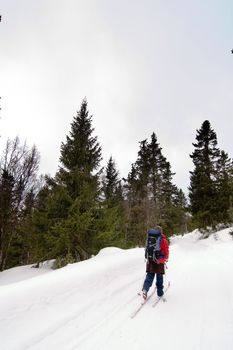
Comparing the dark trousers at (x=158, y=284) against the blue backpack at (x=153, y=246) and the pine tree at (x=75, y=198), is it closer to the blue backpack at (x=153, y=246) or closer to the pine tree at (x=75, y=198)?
the blue backpack at (x=153, y=246)

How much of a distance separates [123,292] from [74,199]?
33.7 feet

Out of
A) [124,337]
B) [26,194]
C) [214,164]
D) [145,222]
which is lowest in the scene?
[124,337]

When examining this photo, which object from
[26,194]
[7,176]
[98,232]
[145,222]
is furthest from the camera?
[145,222]

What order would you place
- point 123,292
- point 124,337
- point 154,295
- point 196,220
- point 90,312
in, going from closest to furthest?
point 124,337 < point 90,312 < point 154,295 < point 123,292 < point 196,220

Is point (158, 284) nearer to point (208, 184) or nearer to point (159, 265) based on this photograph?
point (159, 265)

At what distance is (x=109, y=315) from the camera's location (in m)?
5.68

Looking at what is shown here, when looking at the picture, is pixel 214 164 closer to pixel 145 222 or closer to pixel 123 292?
pixel 145 222

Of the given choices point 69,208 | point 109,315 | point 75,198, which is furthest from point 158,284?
point 75,198

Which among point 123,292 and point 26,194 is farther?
point 26,194

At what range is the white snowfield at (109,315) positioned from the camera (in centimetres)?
438

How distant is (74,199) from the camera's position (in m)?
17.3

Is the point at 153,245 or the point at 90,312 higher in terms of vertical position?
the point at 153,245

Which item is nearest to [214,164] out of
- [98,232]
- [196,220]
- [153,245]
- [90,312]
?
[196,220]

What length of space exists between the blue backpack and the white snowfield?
1152 millimetres
